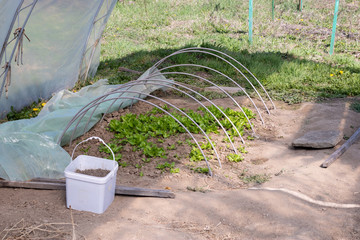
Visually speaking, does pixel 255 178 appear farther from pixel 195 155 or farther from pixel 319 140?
pixel 319 140

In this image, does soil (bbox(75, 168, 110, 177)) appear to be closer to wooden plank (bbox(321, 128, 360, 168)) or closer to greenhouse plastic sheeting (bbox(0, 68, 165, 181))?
greenhouse plastic sheeting (bbox(0, 68, 165, 181))

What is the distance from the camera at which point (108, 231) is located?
3.24m

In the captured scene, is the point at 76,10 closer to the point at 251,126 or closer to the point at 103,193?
the point at 251,126

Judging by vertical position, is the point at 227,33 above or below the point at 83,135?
above

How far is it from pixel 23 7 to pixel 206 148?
9.55 feet

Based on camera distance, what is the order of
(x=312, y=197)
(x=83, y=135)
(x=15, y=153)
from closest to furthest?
1. (x=312, y=197)
2. (x=15, y=153)
3. (x=83, y=135)

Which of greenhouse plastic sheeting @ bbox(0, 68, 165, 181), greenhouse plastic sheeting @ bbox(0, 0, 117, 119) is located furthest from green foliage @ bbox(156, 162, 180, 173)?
greenhouse plastic sheeting @ bbox(0, 0, 117, 119)

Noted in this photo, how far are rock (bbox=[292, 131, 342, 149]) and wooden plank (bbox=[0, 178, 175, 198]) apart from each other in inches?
77.6

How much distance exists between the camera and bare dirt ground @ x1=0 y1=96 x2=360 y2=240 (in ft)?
11.0

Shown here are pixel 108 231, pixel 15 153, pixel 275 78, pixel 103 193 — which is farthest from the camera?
pixel 275 78

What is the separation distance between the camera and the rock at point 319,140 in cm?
502

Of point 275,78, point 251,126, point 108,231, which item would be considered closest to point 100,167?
point 108,231

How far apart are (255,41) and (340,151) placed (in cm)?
537

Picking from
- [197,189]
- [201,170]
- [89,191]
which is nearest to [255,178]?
[201,170]
